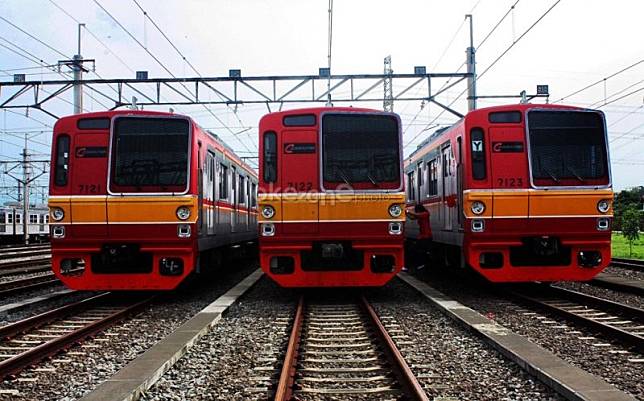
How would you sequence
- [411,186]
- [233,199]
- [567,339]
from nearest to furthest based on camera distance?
1. [567,339]
2. [233,199]
3. [411,186]

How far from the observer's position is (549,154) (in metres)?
10.3

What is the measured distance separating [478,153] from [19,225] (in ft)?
130

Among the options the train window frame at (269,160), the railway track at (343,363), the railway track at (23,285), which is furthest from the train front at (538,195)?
the railway track at (23,285)

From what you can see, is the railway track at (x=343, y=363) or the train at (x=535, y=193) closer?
the railway track at (x=343, y=363)

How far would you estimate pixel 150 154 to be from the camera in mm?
10117

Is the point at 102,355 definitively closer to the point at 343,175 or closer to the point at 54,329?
the point at 54,329

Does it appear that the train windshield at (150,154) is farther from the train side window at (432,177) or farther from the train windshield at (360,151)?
the train side window at (432,177)

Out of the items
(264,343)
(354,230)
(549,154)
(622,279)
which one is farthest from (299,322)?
(622,279)

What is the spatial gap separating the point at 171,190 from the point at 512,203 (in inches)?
212

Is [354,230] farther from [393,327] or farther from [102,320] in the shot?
[102,320]

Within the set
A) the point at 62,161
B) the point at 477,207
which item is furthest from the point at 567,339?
the point at 62,161

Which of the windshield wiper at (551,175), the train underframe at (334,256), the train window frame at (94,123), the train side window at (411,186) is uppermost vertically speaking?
the train window frame at (94,123)

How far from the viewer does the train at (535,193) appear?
10.1 metres

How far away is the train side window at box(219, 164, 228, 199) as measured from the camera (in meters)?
13.1
